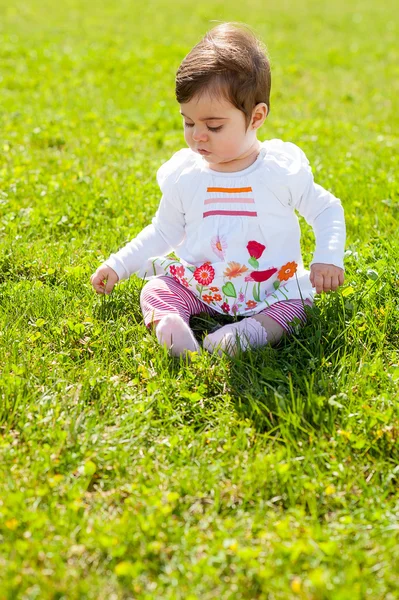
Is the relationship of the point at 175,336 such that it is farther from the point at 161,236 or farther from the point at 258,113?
the point at 258,113

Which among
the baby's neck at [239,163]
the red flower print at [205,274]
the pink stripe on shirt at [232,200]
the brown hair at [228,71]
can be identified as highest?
the brown hair at [228,71]

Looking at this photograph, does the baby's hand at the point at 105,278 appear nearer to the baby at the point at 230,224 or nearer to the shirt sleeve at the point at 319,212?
the baby at the point at 230,224

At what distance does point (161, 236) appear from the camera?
156 inches

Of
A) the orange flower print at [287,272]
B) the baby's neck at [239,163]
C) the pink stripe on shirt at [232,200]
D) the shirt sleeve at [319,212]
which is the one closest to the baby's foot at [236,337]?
the orange flower print at [287,272]

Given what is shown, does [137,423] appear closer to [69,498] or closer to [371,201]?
[69,498]

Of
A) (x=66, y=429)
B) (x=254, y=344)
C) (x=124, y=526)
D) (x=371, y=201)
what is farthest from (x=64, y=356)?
(x=371, y=201)

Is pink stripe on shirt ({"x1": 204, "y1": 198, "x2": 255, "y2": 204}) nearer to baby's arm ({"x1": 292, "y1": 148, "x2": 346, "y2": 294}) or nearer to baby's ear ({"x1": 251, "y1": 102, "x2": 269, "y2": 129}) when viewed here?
baby's arm ({"x1": 292, "y1": 148, "x2": 346, "y2": 294})

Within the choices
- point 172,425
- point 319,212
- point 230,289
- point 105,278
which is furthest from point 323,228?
point 172,425

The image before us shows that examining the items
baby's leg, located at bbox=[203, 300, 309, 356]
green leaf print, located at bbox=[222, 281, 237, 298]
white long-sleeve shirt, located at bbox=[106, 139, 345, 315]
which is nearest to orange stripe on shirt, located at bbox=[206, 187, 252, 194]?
white long-sleeve shirt, located at bbox=[106, 139, 345, 315]

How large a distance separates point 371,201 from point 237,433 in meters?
2.75

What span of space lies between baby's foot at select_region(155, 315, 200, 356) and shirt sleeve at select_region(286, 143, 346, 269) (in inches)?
28.2

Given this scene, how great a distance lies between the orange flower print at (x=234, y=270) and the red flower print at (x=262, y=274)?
0.06 m

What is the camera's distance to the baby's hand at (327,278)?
3.55 metres

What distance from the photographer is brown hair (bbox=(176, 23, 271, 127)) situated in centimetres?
344
